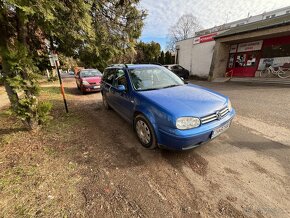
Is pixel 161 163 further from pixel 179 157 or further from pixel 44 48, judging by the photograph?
pixel 44 48

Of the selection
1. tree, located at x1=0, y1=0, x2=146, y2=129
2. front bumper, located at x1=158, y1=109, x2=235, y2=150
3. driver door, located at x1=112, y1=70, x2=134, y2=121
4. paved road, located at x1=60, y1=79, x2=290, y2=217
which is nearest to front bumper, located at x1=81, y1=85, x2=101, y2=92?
tree, located at x1=0, y1=0, x2=146, y2=129

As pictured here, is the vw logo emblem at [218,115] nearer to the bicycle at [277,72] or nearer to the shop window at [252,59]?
the bicycle at [277,72]

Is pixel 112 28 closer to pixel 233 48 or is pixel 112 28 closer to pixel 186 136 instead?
pixel 186 136

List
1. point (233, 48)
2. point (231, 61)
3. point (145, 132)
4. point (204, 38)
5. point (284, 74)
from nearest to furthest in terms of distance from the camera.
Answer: point (145, 132) < point (284, 74) < point (233, 48) < point (231, 61) < point (204, 38)

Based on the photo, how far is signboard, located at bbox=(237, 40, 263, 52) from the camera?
41.7 feet

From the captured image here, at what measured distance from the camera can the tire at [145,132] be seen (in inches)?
113

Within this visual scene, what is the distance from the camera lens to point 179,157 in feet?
9.63

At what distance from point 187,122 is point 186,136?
225mm

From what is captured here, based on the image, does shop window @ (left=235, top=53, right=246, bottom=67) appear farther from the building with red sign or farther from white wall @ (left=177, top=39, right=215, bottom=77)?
white wall @ (left=177, top=39, right=215, bottom=77)

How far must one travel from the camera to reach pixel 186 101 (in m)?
2.79

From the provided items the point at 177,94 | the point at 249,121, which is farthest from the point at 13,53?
the point at 249,121

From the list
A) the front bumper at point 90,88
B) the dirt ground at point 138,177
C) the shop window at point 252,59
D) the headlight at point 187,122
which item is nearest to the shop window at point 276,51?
the shop window at point 252,59

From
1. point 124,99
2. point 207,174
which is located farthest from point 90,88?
point 207,174

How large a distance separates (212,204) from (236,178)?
0.72 metres
